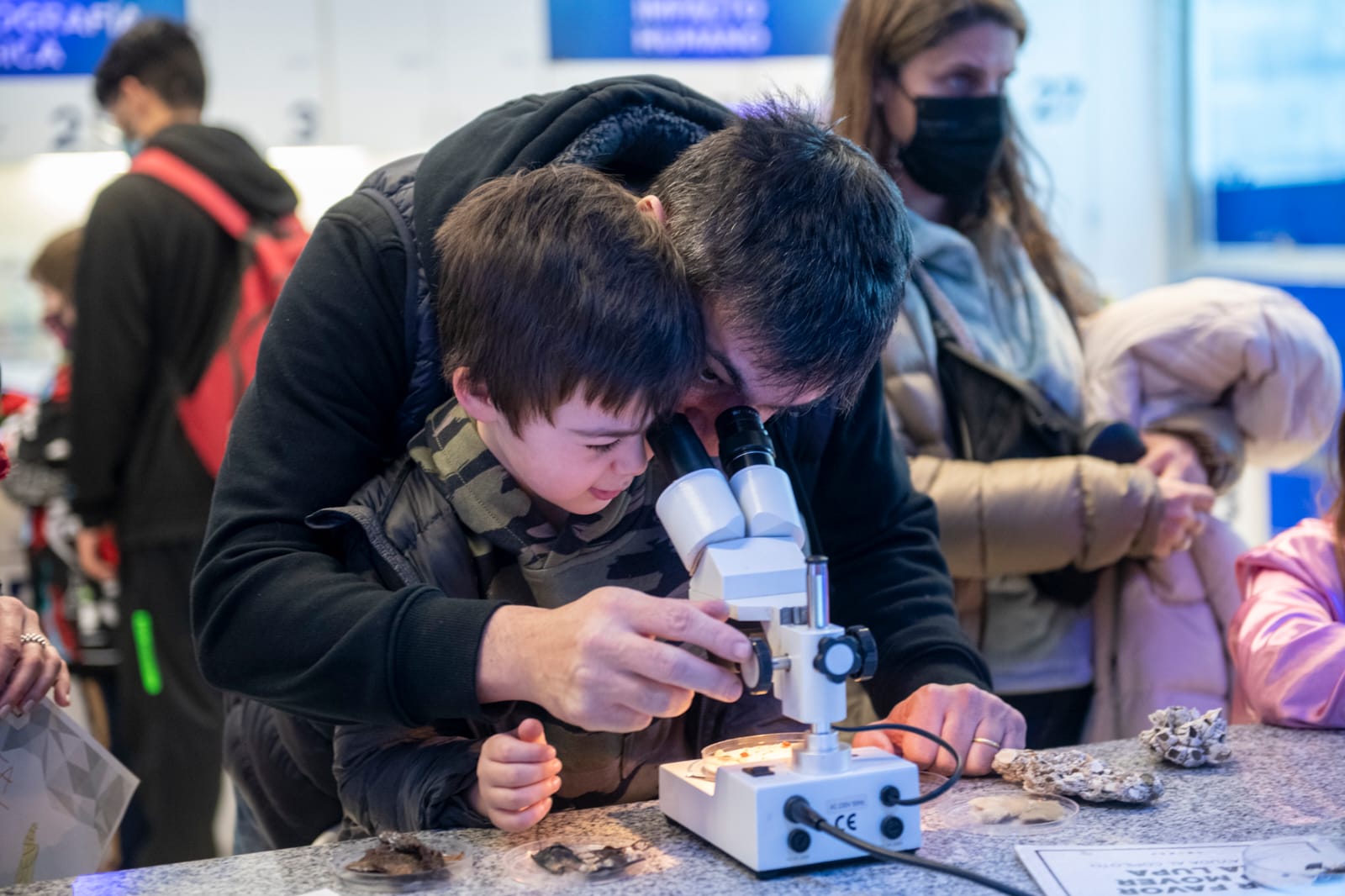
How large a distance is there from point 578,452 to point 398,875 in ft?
1.20

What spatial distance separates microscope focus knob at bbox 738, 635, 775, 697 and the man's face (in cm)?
21

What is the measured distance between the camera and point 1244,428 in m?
2.03


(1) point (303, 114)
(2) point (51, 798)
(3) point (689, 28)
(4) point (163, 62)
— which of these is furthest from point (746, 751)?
(3) point (689, 28)

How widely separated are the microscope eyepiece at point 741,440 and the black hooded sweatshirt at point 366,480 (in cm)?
23

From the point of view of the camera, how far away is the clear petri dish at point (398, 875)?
1072 mm

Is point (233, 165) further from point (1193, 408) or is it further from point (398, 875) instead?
point (398, 875)

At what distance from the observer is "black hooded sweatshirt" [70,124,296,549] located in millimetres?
2789

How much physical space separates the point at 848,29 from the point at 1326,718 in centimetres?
115

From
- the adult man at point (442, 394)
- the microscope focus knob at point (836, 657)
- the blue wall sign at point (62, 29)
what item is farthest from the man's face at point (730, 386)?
the blue wall sign at point (62, 29)

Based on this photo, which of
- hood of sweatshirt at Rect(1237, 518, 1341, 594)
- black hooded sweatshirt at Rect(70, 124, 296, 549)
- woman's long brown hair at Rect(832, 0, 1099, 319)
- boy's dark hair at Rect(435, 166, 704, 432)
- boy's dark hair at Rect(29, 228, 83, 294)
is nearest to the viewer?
boy's dark hair at Rect(435, 166, 704, 432)

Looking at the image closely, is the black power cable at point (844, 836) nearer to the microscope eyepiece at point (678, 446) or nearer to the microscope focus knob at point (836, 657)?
the microscope focus knob at point (836, 657)

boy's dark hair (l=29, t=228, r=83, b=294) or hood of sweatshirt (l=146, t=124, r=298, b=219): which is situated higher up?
hood of sweatshirt (l=146, t=124, r=298, b=219)

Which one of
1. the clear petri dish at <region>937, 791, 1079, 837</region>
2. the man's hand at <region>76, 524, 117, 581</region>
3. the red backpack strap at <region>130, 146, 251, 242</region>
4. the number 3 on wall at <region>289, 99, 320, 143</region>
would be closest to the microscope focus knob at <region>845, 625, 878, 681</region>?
the clear petri dish at <region>937, 791, 1079, 837</region>

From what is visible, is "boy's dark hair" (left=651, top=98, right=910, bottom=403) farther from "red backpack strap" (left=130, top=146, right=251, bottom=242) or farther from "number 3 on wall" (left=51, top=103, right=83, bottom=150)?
"number 3 on wall" (left=51, top=103, right=83, bottom=150)
